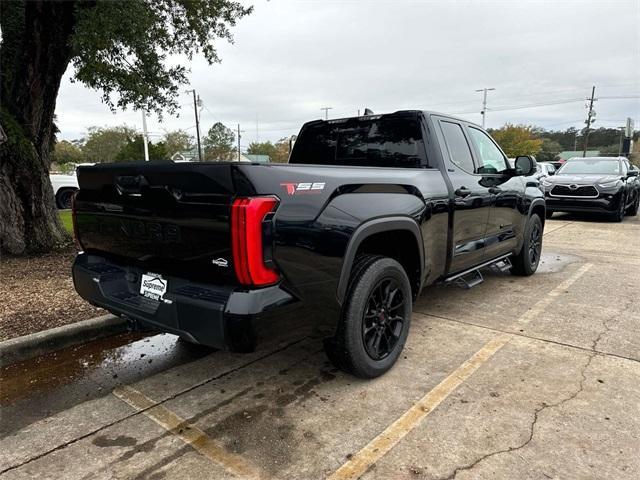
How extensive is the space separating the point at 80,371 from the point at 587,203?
39.3 feet

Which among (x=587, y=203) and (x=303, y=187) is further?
(x=587, y=203)

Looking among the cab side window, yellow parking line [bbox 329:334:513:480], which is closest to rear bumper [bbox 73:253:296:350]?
yellow parking line [bbox 329:334:513:480]

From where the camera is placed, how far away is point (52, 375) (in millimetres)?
3369

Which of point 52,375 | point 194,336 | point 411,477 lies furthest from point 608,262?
point 52,375

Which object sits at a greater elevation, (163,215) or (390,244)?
(163,215)

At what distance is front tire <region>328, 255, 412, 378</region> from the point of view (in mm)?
2975

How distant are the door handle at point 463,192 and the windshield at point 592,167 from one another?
32.9ft

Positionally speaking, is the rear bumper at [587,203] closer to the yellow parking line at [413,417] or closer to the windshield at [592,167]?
the windshield at [592,167]

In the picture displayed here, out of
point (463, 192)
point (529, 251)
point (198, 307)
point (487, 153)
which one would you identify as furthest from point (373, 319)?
point (529, 251)

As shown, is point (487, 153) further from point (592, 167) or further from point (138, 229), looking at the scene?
point (592, 167)

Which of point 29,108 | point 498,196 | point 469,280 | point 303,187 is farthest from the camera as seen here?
point 29,108

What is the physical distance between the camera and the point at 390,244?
355 cm

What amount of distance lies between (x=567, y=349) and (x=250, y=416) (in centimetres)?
258

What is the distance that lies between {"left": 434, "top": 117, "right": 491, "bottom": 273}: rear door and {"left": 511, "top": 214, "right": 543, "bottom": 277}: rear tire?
157cm
